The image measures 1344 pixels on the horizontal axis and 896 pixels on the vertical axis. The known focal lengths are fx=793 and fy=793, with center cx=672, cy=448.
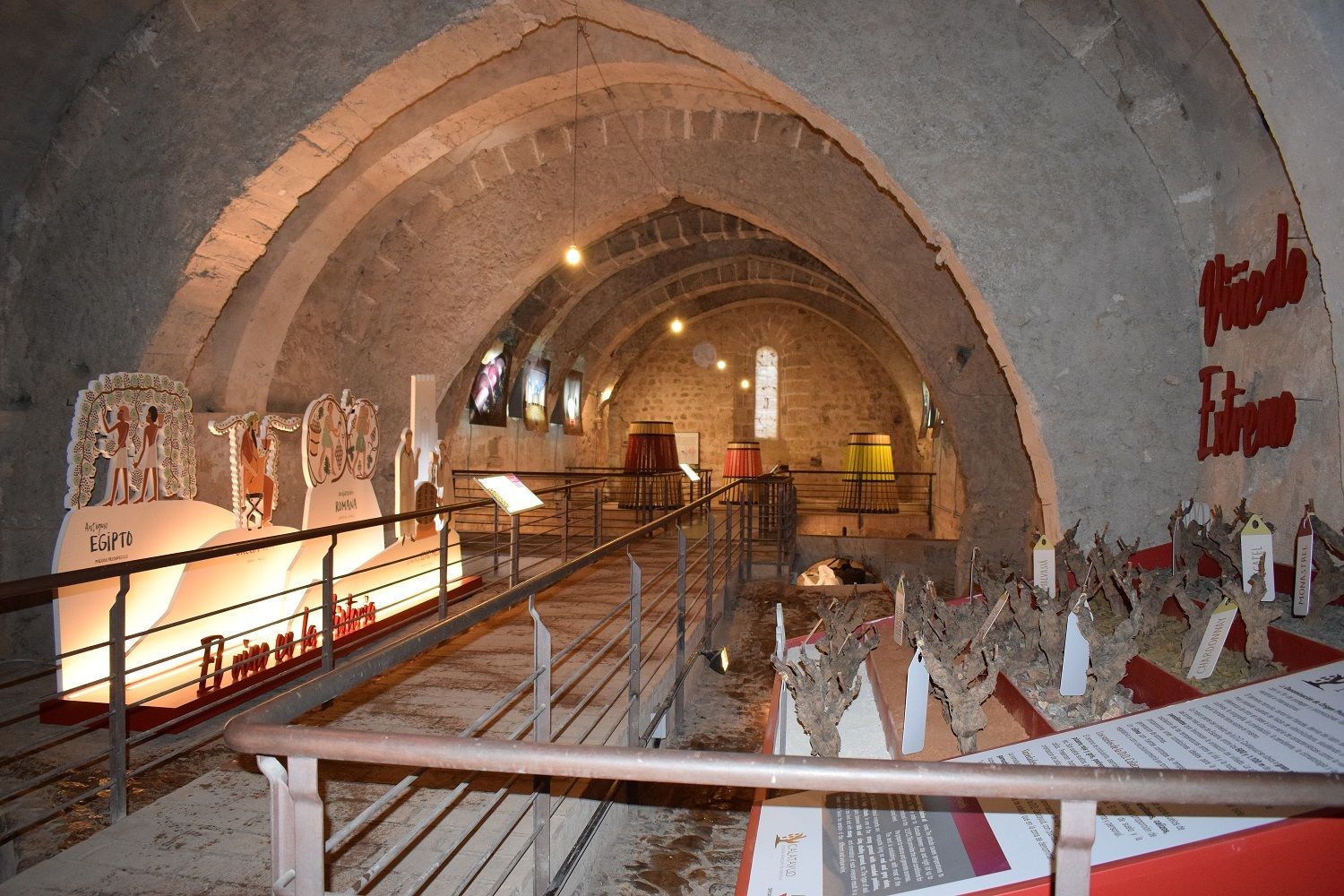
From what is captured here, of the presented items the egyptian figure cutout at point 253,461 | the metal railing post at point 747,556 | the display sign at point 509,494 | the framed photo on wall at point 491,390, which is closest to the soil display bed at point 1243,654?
the display sign at point 509,494

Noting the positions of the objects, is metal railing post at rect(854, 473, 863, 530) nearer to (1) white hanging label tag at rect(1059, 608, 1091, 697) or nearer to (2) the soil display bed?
(2) the soil display bed

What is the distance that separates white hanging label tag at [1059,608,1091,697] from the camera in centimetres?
185

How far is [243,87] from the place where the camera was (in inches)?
161

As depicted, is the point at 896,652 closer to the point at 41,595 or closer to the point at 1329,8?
the point at 1329,8

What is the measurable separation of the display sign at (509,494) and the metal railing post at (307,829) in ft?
11.9

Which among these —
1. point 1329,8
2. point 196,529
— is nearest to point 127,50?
point 196,529

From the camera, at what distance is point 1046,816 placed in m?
1.25

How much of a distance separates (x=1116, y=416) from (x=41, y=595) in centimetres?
503

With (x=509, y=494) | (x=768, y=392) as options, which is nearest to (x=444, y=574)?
(x=509, y=494)

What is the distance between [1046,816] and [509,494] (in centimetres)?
403

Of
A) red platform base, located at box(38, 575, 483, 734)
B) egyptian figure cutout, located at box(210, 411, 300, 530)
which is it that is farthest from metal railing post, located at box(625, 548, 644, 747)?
egyptian figure cutout, located at box(210, 411, 300, 530)

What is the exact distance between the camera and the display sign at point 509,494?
4770 mm

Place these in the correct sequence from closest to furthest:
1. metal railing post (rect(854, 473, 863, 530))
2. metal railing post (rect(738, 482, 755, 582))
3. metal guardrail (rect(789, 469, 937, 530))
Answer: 1. metal railing post (rect(738, 482, 755, 582))
2. metal railing post (rect(854, 473, 863, 530))
3. metal guardrail (rect(789, 469, 937, 530))

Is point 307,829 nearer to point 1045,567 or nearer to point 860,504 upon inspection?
point 1045,567
